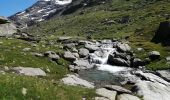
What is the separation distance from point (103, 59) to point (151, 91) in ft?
125

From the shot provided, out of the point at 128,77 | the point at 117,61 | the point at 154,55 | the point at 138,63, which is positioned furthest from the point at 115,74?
the point at 154,55

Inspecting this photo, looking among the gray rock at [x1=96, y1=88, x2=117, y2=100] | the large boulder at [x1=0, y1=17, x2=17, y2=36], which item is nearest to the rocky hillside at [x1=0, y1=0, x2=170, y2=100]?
the gray rock at [x1=96, y1=88, x2=117, y2=100]

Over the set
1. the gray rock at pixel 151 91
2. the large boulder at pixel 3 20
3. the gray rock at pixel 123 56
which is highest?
the large boulder at pixel 3 20

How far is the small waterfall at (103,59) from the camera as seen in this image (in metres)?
67.5

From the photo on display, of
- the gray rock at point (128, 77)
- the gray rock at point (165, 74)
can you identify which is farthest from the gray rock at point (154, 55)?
the gray rock at point (165, 74)

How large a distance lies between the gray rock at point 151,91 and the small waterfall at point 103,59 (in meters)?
23.4

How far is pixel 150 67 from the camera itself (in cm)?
6456

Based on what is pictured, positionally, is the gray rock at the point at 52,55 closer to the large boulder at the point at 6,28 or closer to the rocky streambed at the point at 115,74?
the rocky streambed at the point at 115,74

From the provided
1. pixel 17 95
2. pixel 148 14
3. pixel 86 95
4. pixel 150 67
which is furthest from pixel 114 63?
pixel 148 14

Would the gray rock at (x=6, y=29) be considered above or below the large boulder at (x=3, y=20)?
below

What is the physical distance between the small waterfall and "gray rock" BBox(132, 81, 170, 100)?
920 inches

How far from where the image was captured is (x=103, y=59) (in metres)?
77.2

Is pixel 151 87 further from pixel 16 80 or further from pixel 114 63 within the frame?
pixel 114 63

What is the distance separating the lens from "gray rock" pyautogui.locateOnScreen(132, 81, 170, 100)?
3759cm
